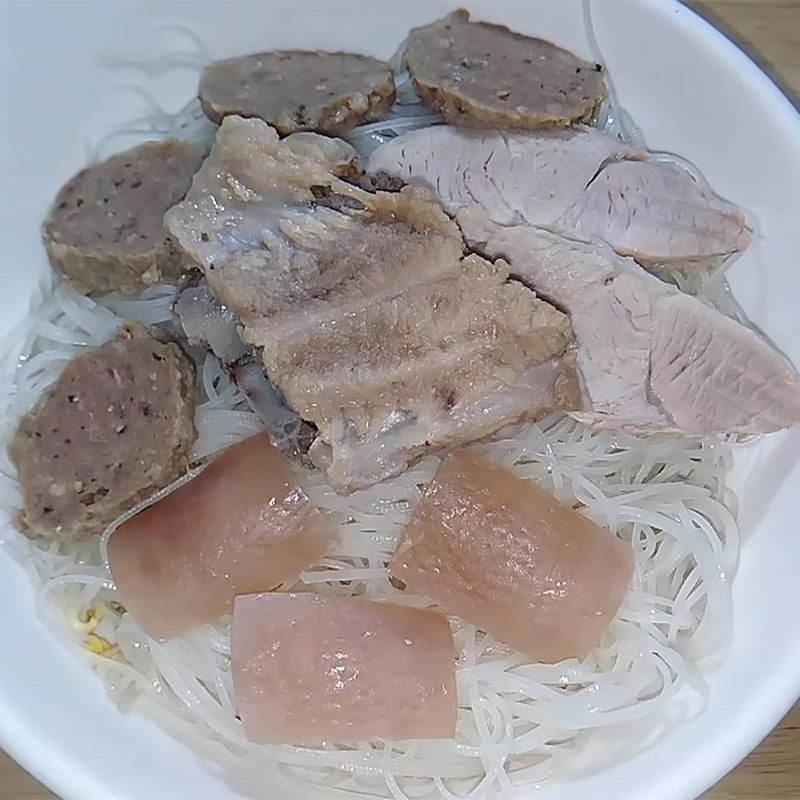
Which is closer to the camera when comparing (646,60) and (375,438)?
(375,438)

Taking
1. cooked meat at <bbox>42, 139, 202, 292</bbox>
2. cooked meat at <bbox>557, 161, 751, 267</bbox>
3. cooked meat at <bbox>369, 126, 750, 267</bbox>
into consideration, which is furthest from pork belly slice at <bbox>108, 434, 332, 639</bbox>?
cooked meat at <bbox>557, 161, 751, 267</bbox>

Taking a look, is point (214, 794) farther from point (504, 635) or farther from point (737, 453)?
point (737, 453)

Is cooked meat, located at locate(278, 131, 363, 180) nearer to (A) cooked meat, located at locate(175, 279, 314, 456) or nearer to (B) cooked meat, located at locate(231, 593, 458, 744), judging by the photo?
(A) cooked meat, located at locate(175, 279, 314, 456)

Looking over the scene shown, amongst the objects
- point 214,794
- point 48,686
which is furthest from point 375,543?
point 48,686

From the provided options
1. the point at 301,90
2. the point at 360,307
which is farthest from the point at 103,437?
the point at 301,90

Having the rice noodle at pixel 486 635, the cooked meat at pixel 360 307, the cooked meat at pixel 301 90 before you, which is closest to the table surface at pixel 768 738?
the rice noodle at pixel 486 635
